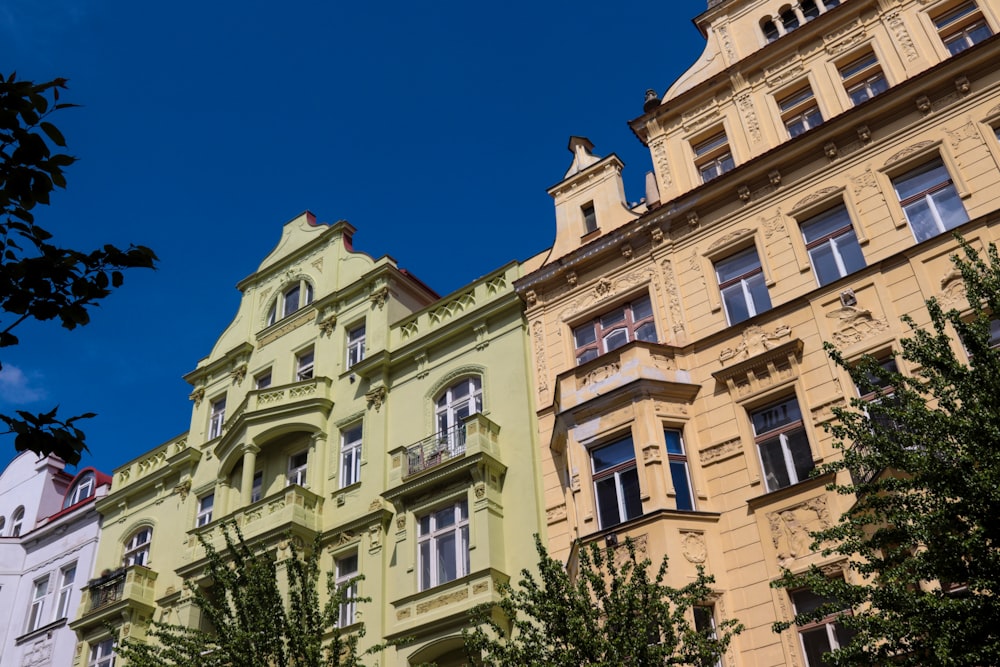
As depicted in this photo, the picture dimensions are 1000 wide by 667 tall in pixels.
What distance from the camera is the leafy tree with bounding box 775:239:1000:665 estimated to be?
33.4ft

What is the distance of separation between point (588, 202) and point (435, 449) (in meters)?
7.28

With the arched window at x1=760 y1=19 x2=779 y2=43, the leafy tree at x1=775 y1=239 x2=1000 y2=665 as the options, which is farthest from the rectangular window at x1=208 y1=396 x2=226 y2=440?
the leafy tree at x1=775 y1=239 x2=1000 y2=665

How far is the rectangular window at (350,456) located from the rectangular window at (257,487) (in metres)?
2.98

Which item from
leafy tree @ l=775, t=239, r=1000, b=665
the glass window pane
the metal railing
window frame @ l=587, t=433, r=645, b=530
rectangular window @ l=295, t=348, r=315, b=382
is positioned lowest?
leafy tree @ l=775, t=239, r=1000, b=665

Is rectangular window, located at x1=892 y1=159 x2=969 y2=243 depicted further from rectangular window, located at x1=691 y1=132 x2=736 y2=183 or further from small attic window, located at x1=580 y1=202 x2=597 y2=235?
small attic window, located at x1=580 y1=202 x2=597 y2=235

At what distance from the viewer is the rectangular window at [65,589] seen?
3072 cm

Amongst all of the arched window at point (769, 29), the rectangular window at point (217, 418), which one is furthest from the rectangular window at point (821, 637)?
the rectangular window at point (217, 418)

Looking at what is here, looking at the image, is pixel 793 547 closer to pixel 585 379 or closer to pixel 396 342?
pixel 585 379

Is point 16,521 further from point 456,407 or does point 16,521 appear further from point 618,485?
point 618,485

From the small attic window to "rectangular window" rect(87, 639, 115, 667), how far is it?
17865 mm

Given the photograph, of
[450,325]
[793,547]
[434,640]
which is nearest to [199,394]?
[450,325]

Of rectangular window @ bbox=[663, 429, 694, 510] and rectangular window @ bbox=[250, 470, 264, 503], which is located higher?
rectangular window @ bbox=[250, 470, 264, 503]

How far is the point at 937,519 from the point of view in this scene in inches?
423

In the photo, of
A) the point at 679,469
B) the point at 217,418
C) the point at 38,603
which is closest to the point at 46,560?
the point at 38,603
